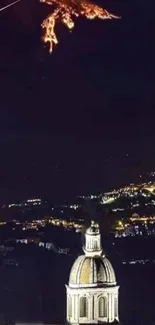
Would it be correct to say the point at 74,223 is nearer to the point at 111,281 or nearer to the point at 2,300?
the point at 2,300

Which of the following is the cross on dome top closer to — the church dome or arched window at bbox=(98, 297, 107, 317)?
the church dome

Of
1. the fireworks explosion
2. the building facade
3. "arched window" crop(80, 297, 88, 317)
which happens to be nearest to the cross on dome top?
the building facade

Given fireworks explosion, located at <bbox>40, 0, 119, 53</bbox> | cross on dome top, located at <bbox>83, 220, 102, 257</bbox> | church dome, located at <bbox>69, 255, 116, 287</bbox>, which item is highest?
fireworks explosion, located at <bbox>40, 0, 119, 53</bbox>

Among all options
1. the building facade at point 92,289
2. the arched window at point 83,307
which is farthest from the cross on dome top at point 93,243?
the arched window at point 83,307

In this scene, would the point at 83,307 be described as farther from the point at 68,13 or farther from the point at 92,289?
the point at 68,13

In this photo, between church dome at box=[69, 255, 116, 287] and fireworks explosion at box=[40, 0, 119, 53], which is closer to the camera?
fireworks explosion at box=[40, 0, 119, 53]

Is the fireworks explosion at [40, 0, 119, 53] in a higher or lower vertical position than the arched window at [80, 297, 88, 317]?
higher
